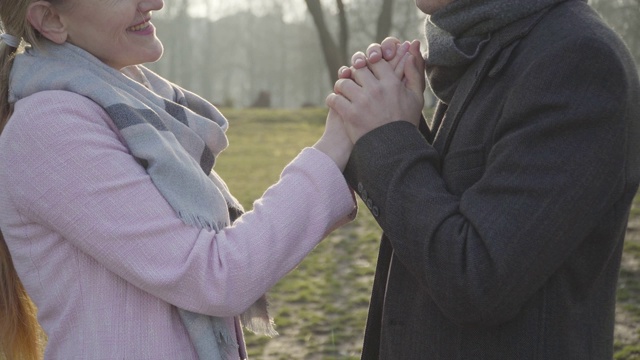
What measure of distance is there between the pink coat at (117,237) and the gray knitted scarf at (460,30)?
36cm

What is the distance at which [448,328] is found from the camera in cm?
172

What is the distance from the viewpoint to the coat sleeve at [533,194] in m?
1.46

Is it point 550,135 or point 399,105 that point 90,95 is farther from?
point 550,135

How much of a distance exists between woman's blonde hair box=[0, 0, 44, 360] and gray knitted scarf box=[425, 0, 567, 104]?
1.01 metres

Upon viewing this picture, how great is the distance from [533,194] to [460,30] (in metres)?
0.49

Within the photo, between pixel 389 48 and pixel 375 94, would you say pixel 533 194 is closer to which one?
pixel 375 94

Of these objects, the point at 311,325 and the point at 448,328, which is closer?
the point at 448,328

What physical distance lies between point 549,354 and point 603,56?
653 millimetres

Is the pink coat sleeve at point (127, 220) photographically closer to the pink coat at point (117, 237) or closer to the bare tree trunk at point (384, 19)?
the pink coat at point (117, 237)

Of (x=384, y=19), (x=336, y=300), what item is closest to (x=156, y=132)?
(x=336, y=300)

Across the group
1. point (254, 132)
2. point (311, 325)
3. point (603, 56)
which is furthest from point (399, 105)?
point (254, 132)

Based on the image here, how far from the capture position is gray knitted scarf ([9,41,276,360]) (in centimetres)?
177

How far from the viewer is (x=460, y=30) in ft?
5.75

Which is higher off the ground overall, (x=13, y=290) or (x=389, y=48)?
(x=389, y=48)
